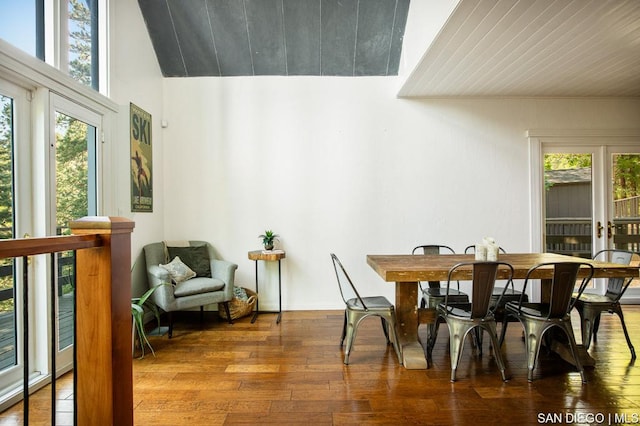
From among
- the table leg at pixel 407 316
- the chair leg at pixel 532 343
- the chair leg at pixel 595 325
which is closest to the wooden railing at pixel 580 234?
the chair leg at pixel 595 325

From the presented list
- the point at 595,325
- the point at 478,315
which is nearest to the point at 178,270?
the point at 478,315

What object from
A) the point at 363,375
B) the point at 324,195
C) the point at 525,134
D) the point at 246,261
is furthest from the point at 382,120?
the point at 363,375

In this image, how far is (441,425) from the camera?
1854 mm

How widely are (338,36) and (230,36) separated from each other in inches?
49.7

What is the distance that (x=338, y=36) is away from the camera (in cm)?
382

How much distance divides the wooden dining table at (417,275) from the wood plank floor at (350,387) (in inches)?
7.5

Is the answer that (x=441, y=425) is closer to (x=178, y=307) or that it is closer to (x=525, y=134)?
(x=178, y=307)

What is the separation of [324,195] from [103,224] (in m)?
2.99

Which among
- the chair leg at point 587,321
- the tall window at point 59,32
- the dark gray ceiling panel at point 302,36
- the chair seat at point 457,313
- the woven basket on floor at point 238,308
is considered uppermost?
the dark gray ceiling panel at point 302,36

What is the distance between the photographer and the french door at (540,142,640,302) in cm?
427

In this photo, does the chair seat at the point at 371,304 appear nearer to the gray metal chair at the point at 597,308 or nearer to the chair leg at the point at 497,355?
the chair leg at the point at 497,355

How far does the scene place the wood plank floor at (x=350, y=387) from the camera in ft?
6.41

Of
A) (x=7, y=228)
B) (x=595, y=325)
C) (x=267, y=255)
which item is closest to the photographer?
(x=7, y=228)

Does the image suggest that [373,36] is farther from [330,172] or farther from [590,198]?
[590,198]
